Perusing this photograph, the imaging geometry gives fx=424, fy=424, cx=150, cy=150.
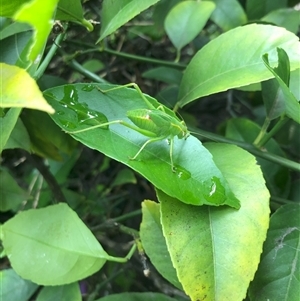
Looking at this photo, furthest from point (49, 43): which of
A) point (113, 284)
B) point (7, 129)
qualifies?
point (113, 284)

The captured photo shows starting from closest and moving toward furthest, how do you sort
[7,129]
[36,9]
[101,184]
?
1. [36,9]
2. [7,129]
3. [101,184]

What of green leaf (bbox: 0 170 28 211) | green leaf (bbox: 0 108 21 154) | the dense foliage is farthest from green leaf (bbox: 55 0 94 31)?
green leaf (bbox: 0 170 28 211)

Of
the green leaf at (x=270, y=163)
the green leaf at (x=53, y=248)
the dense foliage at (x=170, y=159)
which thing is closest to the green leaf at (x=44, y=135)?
the dense foliage at (x=170, y=159)

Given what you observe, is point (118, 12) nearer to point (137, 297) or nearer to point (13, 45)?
point (13, 45)

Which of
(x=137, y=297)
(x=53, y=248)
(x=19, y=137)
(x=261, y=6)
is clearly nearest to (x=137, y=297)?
(x=137, y=297)

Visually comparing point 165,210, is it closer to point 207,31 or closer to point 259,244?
point 259,244
